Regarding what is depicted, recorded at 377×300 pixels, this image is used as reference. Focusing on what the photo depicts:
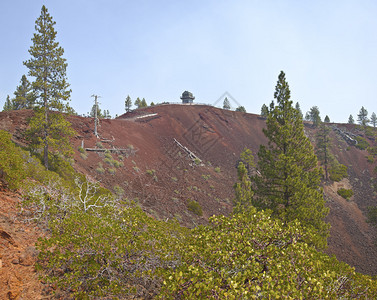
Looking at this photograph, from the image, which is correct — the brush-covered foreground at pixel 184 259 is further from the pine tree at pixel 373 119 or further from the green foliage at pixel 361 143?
the pine tree at pixel 373 119

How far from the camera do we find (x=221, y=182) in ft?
128

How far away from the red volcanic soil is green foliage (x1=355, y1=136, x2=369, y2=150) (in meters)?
2.08

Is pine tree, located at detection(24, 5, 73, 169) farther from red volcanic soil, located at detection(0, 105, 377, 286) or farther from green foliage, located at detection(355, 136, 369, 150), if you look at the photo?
green foliage, located at detection(355, 136, 369, 150)

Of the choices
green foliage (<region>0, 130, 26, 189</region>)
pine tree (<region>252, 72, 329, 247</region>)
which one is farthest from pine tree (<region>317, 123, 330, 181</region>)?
green foliage (<region>0, 130, 26, 189</region>)

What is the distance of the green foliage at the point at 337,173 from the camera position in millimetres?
47656

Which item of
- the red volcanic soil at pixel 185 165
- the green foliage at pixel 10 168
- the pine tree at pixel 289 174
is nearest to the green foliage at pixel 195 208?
the red volcanic soil at pixel 185 165

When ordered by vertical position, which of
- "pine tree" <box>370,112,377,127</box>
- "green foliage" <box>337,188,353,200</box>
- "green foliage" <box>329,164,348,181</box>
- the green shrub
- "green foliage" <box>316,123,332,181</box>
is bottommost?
"green foliage" <box>337,188,353,200</box>

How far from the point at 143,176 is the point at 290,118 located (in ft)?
64.7

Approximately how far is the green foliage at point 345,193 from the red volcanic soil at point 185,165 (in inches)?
41.3

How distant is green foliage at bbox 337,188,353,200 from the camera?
4362 centimetres

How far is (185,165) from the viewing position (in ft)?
130

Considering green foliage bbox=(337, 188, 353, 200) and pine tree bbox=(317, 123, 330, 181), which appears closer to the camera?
green foliage bbox=(337, 188, 353, 200)

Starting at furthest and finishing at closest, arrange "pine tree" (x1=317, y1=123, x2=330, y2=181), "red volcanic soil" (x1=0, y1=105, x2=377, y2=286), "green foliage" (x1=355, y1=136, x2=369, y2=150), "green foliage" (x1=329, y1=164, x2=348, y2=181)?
"green foliage" (x1=355, y1=136, x2=369, y2=150) < "green foliage" (x1=329, y1=164, x2=348, y2=181) < "pine tree" (x1=317, y1=123, x2=330, y2=181) < "red volcanic soil" (x1=0, y1=105, x2=377, y2=286)

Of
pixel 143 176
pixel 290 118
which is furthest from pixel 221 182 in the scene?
pixel 290 118
